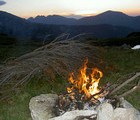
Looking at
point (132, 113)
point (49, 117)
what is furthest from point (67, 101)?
point (132, 113)

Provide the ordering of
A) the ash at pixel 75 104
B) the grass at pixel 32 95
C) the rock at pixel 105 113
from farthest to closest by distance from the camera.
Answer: the grass at pixel 32 95 < the ash at pixel 75 104 < the rock at pixel 105 113

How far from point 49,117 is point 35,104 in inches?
21.0

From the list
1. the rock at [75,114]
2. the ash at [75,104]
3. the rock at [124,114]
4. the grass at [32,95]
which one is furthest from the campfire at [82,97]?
the grass at [32,95]

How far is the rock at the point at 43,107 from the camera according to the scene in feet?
10.5

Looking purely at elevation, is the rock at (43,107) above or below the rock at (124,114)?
below

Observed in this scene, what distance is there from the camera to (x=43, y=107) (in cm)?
340

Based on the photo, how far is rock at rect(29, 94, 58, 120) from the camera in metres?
3.20

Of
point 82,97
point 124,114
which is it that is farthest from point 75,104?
point 124,114

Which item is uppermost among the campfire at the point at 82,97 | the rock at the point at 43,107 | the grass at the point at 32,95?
the campfire at the point at 82,97

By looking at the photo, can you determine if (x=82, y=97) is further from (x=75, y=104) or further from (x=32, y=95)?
(x=32, y=95)

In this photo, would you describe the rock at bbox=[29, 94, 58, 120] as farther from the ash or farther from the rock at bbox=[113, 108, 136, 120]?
the rock at bbox=[113, 108, 136, 120]

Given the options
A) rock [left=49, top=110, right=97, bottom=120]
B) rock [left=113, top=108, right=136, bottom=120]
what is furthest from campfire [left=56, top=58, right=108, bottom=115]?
rock [left=113, top=108, right=136, bottom=120]

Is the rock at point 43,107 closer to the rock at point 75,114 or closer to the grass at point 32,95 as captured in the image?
the grass at point 32,95

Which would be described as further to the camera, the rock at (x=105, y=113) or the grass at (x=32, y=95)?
the grass at (x=32, y=95)
